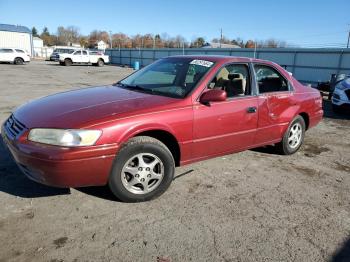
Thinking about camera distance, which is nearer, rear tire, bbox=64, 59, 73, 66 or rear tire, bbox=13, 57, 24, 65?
rear tire, bbox=13, 57, 24, 65

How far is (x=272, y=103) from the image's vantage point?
16.1 ft

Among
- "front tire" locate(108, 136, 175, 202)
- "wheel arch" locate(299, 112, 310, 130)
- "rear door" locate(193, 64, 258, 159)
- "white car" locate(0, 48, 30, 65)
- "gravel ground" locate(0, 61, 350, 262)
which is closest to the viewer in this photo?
"gravel ground" locate(0, 61, 350, 262)

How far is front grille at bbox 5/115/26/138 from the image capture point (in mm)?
3367

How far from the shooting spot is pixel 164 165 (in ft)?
12.1

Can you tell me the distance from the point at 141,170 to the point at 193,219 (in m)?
0.74

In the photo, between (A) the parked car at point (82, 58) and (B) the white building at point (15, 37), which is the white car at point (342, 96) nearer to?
(A) the parked car at point (82, 58)

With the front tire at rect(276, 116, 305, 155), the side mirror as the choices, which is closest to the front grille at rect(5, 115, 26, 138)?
the side mirror

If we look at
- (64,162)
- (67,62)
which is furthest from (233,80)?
(67,62)

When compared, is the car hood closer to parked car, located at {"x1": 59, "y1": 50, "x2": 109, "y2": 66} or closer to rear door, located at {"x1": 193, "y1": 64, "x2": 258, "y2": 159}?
rear door, located at {"x1": 193, "y1": 64, "x2": 258, "y2": 159}

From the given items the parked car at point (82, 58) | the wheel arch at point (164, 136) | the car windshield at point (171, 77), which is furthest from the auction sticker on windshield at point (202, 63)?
the parked car at point (82, 58)

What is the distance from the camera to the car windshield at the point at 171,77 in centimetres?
Result: 416

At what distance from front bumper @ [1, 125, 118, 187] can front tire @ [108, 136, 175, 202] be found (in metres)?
0.12

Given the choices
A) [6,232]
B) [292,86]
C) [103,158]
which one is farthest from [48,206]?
[292,86]

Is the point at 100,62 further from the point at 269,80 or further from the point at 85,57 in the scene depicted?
the point at 269,80
